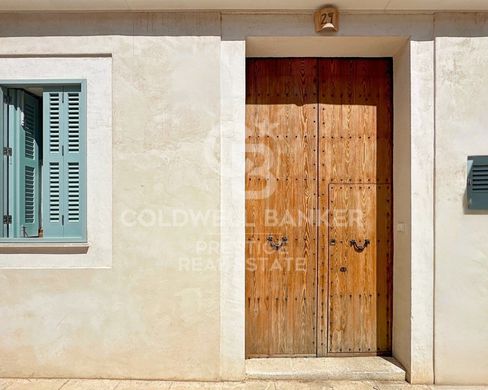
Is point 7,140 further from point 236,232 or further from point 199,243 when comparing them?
point 236,232

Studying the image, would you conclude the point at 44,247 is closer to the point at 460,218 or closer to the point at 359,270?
the point at 359,270

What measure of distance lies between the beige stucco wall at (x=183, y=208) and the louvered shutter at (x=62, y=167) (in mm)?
310

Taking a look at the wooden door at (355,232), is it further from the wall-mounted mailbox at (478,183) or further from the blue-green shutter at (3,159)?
the blue-green shutter at (3,159)

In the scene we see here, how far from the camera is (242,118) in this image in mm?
4312

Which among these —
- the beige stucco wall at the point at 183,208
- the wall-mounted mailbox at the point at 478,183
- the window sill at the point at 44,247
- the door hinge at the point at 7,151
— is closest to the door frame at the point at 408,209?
the beige stucco wall at the point at 183,208

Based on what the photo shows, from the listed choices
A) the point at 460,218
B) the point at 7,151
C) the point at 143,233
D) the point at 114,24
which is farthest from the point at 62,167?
the point at 460,218

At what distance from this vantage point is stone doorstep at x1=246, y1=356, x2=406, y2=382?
14.2ft

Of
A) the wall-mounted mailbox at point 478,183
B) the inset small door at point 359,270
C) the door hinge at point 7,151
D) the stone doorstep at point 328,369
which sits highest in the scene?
the door hinge at point 7,151

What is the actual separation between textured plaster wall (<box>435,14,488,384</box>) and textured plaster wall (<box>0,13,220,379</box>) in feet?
8.01

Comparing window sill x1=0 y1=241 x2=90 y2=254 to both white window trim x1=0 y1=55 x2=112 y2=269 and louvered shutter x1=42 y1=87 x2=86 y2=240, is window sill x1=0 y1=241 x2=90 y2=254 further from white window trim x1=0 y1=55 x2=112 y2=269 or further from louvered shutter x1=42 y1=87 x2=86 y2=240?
louvered shutter x1=42 y1=87 x2=86 y2=240

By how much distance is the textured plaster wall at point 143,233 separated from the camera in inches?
169

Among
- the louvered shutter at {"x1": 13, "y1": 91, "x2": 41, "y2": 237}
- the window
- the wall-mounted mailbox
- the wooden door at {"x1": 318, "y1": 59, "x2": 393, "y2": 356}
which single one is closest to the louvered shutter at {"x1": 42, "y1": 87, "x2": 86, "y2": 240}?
the window

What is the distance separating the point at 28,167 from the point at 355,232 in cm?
391

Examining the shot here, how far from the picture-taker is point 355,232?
474 centimetres
